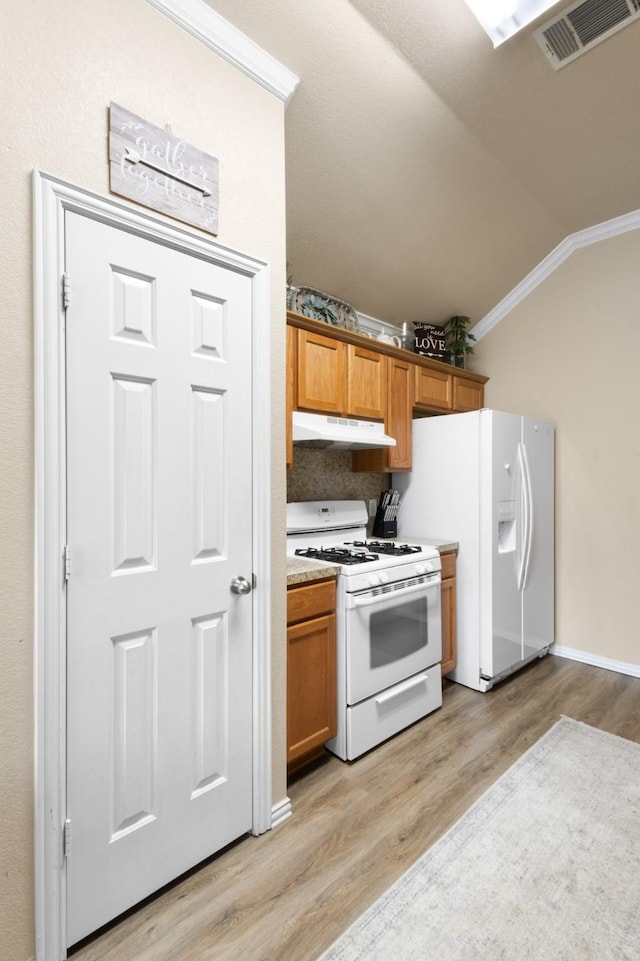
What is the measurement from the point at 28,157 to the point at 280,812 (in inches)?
89.6

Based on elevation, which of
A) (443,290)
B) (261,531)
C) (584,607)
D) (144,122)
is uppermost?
(443,290)

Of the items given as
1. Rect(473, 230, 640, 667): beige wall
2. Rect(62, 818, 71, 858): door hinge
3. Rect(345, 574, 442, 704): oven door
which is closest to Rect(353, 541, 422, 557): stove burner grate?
Rect(345, 574, 442, 704): oven door

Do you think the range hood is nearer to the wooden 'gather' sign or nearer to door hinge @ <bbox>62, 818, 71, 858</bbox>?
the wooden 'gather' sign

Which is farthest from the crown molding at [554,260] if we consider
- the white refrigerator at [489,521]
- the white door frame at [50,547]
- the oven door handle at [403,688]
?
the white door frame at [50,547]

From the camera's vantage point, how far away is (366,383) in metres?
2.86

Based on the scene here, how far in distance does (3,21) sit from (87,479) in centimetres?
117

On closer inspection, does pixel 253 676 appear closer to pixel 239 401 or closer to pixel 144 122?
pixel 239 401

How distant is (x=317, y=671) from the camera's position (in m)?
2.11

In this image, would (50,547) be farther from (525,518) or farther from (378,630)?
(525,518)

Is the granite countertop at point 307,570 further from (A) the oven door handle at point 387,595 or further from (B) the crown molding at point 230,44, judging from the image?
(B) the crown molding at point 230,44

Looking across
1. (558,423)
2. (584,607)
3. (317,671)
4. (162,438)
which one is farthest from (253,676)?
(558,423)

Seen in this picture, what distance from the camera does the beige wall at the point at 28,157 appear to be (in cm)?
121

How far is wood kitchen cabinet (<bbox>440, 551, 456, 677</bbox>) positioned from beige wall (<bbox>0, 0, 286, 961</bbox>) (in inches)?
87.5

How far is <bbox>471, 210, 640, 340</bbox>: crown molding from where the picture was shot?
10.4 ft
